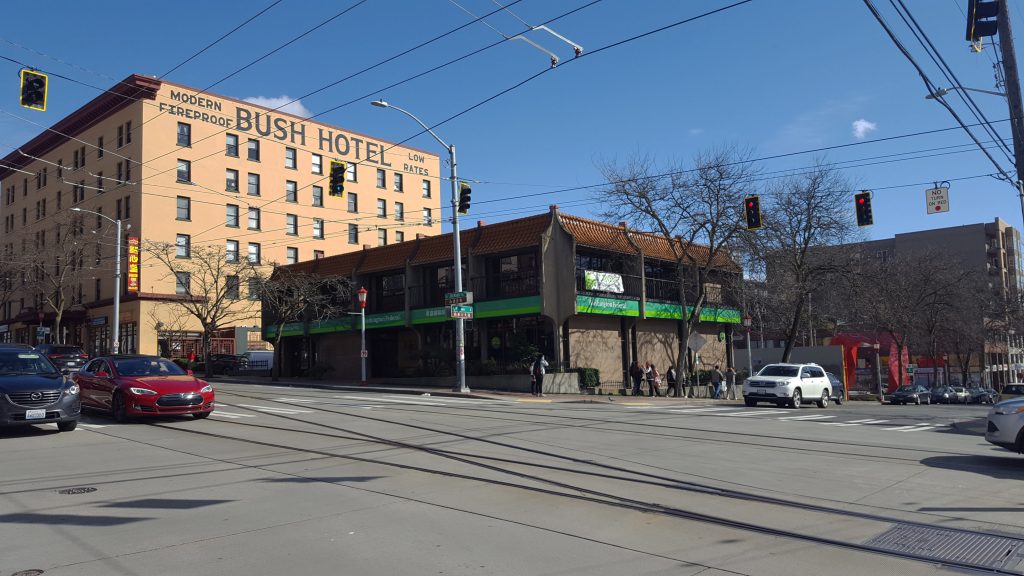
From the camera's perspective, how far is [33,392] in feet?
42.8

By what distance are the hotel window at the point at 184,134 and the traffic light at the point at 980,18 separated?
172 ft

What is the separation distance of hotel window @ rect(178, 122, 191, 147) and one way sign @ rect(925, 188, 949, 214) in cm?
4917

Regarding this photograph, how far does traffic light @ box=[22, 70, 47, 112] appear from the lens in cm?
1609

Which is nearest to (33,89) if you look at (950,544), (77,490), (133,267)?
(77,490)

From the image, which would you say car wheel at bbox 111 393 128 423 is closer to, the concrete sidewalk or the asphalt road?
the asphalt road

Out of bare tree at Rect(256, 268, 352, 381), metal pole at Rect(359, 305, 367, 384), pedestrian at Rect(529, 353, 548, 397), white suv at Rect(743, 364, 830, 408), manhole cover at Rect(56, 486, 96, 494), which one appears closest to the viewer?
manhole cover at Rect(56, 486, 96, 494)

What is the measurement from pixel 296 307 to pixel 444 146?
56.1ft

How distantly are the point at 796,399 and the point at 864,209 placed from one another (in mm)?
7233

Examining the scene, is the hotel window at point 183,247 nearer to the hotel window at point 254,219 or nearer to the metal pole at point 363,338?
the hotel window at point 254,219

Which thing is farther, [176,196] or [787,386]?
[176,196]

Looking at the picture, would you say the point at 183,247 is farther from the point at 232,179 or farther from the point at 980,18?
the point at 980,18

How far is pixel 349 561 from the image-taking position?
5.98 metres

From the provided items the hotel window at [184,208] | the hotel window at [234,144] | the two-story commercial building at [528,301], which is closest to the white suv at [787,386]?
the two-story commercial building at [528,301]

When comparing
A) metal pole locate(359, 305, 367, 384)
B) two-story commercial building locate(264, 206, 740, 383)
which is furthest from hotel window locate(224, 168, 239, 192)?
metal pole locate(359, 305, 367, 384)
